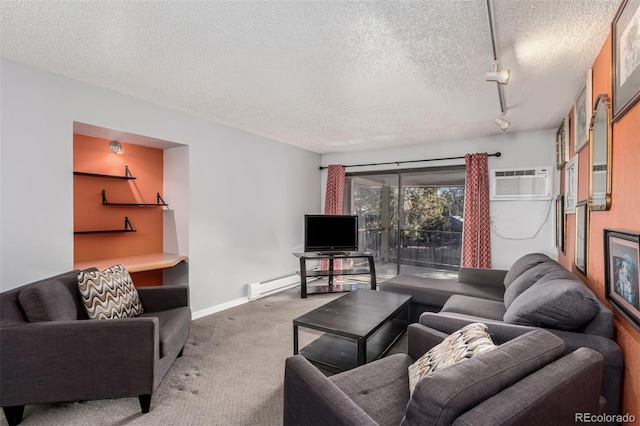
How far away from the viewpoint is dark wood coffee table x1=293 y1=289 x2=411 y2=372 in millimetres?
2344

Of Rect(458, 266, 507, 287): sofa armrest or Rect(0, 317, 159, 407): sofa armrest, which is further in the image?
Rect(458, 266, 507, 287): sofa armrest

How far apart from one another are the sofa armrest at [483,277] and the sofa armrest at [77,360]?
3322 millimetres

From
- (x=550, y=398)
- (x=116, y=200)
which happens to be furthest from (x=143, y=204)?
(x=550, y=398)

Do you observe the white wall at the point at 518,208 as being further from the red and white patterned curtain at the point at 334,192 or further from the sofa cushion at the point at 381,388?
the sofa cushion at the point at 381,388

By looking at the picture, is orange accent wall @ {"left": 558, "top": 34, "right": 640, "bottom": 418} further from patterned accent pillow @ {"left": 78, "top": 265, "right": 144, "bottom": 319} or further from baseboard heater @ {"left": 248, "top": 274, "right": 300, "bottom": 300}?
baseboard heater @ {"left": 248, "top": 274, "right": 300, "bottom": 300}

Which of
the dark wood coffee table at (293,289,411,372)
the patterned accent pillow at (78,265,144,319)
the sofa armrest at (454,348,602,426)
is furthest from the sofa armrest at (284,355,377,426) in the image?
the patterned accent pillow at (78,265,144,319)

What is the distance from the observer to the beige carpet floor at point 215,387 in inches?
76.8

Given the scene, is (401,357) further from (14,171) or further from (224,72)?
(14,171)

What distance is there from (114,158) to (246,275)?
2.15m

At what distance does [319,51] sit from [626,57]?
1.64m

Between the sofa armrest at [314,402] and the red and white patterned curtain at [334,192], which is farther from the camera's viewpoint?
the red and white patterned curtain at [334,192]

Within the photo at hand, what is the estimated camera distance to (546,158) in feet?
13.6

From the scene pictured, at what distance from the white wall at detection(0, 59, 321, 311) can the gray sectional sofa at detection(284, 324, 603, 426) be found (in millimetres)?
2421

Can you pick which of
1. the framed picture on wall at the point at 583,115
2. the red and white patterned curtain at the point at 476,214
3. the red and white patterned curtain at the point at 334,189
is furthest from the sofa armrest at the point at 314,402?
the red and white patterned curtain at the point at 334,189
